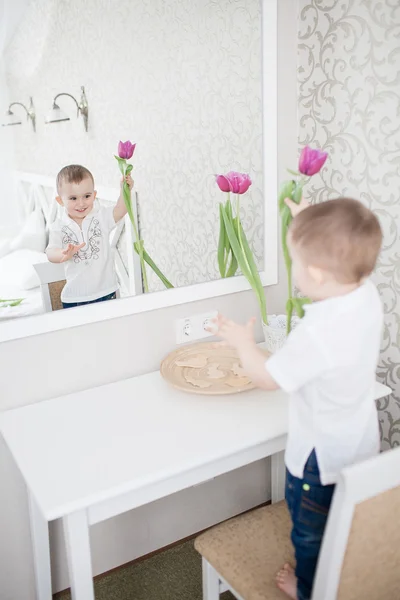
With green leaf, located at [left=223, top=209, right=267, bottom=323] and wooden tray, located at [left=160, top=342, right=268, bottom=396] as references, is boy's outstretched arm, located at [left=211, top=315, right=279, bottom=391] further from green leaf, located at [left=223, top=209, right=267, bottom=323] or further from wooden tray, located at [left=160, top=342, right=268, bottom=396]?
green leaf, located at [left=223, top=209, right=267, bottom=323]

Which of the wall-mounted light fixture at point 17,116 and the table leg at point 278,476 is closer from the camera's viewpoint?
the wall-mounted light fixture at point 17,116

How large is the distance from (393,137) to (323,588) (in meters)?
1.05

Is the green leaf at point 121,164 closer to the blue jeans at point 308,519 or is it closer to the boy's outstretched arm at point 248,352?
the boy's outstretched arm at point 248,352

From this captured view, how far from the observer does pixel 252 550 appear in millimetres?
1264

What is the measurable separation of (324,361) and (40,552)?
0.98 meters

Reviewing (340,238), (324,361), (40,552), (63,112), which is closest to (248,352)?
(324,361)

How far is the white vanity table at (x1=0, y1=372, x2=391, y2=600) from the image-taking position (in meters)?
1.11

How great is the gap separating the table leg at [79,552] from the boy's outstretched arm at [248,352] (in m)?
0.42

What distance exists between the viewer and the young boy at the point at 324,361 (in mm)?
1008

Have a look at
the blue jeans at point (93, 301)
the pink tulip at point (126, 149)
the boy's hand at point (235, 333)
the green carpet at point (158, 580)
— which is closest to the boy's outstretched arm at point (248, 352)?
the boy's hand at point (235, 333)

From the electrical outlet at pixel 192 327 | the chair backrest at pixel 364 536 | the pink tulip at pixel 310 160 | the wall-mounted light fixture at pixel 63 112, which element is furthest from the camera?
the electrical outlet at pixel 192 327

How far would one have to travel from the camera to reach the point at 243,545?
128 centimetres

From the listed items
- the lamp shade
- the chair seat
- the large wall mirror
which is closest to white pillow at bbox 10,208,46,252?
the large wall mirror

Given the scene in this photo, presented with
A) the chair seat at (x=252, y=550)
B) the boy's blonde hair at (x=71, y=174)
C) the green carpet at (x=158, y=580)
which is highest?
the boy's blonde hair at (x=71, y=174)
